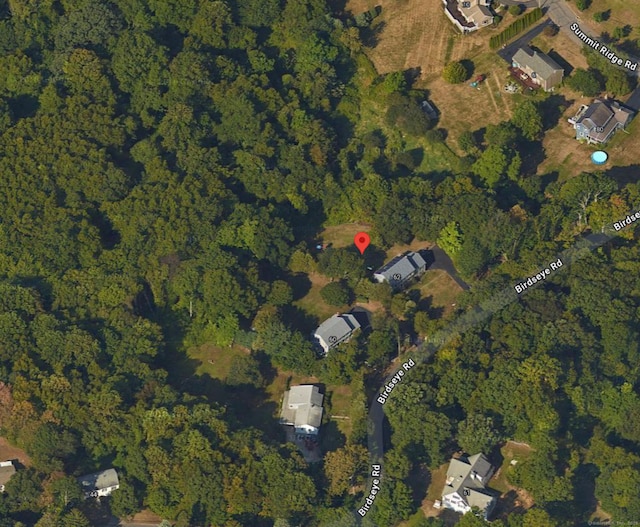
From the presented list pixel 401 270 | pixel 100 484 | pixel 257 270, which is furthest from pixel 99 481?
pixel 401 270

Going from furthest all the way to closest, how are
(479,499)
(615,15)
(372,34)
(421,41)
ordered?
1. (372,34)
2. (421,41)
3. (615,15)
4. (479,499)

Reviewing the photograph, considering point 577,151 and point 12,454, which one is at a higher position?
point 577,151

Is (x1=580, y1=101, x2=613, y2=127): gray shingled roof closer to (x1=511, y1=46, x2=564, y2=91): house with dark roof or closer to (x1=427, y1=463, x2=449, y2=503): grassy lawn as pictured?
(x1=511, y1=46, x2=564, y2=91): house with dark roof

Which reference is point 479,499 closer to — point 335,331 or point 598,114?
point 335,331

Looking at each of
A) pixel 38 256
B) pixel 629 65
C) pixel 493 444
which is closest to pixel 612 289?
pixel 493 444

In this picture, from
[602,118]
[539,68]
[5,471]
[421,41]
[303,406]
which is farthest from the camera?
[421,41]

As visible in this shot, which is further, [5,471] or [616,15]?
[616,15]

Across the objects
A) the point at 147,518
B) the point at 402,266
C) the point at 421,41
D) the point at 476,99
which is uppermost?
the point at 421,41
